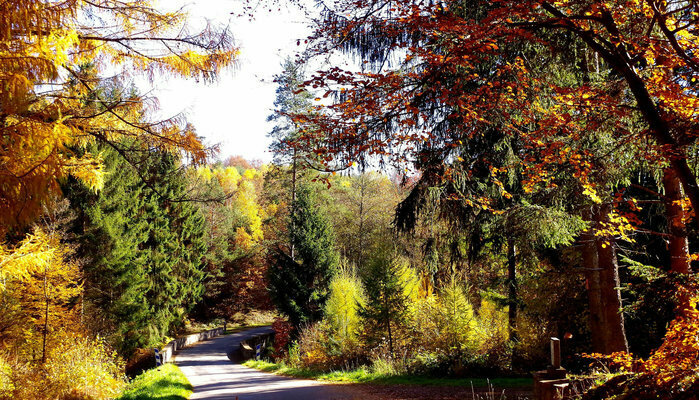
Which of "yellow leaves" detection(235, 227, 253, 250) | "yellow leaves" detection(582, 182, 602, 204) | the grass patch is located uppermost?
"yellow leaves" detection(235, 227, 253, 250)

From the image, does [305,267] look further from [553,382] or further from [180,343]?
[553,382]

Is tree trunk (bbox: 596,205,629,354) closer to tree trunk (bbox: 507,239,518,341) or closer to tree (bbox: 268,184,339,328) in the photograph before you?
tree trunk (bbox: 507,239,518,341)

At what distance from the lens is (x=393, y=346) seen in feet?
51.8

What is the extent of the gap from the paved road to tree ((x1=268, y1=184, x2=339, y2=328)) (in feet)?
14.5

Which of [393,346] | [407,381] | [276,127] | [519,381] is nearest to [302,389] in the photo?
[407,381]

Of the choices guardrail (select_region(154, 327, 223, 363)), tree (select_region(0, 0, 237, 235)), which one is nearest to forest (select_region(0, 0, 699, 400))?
tree (select_region(0, 0, 237, 235))

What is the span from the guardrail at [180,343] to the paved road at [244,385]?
0.73m

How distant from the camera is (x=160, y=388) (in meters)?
11.9

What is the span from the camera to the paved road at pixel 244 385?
11.5 metres

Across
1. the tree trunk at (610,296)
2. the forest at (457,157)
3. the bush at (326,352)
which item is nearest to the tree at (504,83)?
the forest at (457,157)

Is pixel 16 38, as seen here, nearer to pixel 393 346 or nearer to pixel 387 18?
pixel 387 18

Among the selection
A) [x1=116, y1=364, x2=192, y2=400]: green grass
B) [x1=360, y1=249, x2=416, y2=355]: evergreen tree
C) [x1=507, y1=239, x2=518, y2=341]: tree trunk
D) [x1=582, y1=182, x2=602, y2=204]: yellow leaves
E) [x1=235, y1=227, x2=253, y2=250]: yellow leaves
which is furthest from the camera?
[x1=235, y1=227, x2=253, y2=250]: yellow leaves

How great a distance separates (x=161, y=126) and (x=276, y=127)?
23.1 meters

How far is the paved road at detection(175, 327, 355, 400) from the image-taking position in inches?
452
